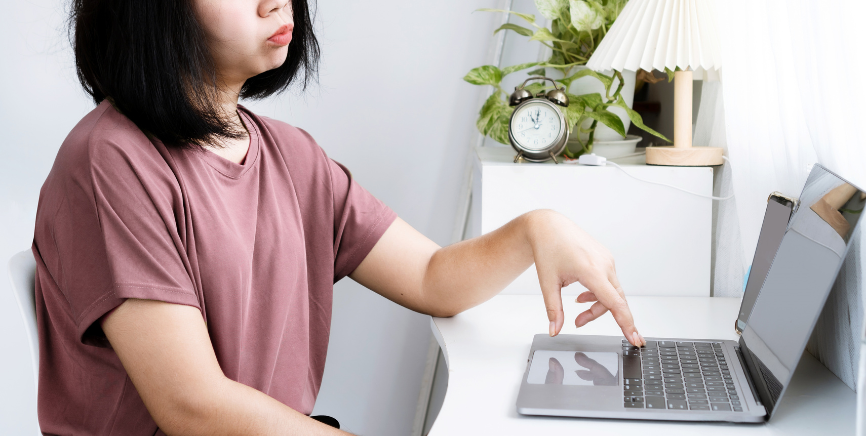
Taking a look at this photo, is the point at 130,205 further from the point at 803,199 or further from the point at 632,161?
the point at 632,161

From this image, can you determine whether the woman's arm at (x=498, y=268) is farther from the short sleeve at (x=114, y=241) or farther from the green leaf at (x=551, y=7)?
the green leaf at (x=551, y=7)

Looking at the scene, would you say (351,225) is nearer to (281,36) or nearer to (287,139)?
(287,139)

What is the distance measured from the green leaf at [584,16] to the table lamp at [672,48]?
0.27 feet

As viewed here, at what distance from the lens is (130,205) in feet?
2.19

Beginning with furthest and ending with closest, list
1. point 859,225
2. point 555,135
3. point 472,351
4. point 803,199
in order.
Result: point 555,135, point 472,351, point 803,199, point 859,225

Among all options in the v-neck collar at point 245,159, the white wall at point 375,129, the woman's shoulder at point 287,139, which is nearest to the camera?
the v-neck collar at point 245,159

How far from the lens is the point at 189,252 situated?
2.39 ft

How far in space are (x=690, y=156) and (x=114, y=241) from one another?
92cm

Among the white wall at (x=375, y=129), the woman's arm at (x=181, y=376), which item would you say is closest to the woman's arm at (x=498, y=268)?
the woman's arm at (x=181, y=376)

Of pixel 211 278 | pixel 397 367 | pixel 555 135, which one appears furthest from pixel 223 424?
pixel 397 367

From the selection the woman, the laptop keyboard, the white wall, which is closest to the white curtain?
the laptop keyboard

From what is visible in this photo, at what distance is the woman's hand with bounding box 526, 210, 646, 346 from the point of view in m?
0.77

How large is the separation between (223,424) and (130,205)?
0.25 metres

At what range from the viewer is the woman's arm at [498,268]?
0.80 m
